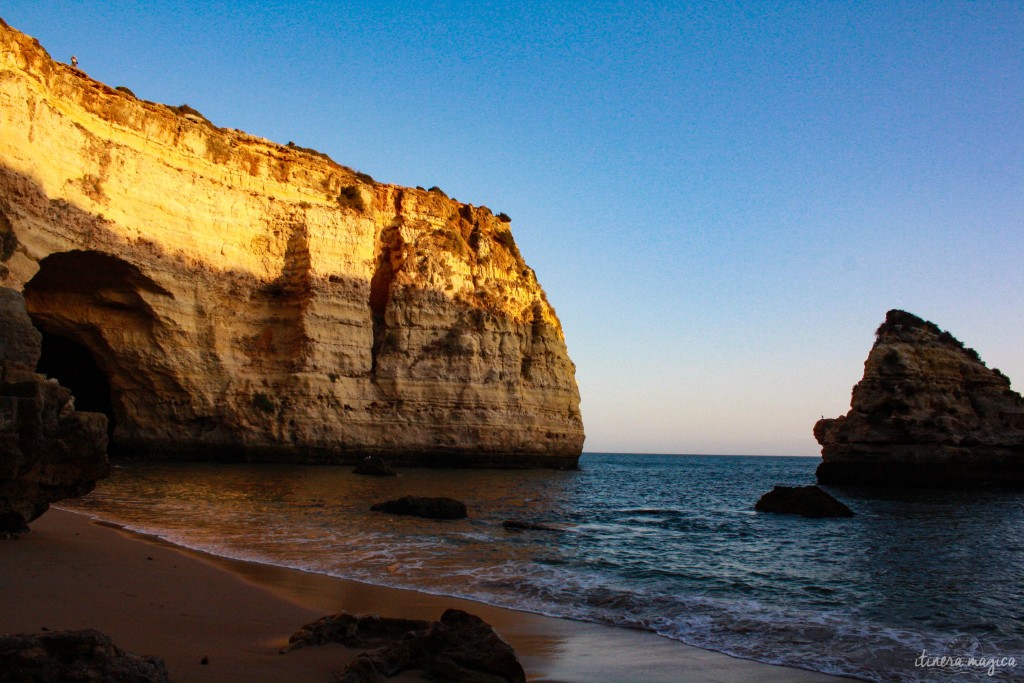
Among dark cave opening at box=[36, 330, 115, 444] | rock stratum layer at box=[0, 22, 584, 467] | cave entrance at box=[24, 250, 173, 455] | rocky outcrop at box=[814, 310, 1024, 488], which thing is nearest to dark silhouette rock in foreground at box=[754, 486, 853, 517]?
rocky outcrop at box=[814, 310, 1024, 488]

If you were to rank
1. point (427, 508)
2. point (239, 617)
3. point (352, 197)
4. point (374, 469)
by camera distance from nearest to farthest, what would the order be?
point (239, 617), point (427, 508), point (374, 469), point (352, 197)

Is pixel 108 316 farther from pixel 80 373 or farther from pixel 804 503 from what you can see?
pixel 804 503

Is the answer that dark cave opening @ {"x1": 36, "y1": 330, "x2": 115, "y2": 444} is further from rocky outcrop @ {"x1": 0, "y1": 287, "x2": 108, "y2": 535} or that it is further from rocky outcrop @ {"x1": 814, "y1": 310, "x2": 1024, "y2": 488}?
rocky outcrop @ {"x1": 814, "y1": 310, "x2": 1024, "y2": 488}

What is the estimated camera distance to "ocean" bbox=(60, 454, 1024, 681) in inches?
223

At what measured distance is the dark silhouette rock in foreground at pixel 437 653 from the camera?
12.1 feet

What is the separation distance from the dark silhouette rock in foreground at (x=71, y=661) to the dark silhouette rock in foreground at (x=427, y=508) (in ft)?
32.1

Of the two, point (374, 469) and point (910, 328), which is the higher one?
point (910, 328)

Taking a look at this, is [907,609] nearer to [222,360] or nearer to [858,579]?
[858,579]

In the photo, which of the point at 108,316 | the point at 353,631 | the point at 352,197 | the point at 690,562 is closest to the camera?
the point at 353,631

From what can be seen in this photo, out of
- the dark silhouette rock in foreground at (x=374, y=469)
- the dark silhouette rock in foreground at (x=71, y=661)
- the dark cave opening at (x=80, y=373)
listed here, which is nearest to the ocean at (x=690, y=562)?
the dark silhouette rock in foreground at (x=71, y=661)

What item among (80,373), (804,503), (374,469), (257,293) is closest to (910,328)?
(804,503)

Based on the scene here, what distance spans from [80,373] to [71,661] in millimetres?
31244

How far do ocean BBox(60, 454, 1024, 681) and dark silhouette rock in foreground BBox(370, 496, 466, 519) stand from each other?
1.54 ft

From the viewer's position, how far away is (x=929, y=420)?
26.5 m
